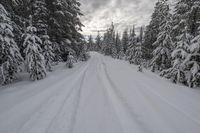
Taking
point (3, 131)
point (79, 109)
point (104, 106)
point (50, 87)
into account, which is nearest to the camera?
point (3, 131)

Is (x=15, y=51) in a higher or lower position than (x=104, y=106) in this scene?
higher

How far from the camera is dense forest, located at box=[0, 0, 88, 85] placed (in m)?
9.04

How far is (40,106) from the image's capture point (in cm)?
556

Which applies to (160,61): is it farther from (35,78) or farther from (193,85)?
(35,78)

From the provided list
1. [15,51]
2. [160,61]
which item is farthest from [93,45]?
[15,51]

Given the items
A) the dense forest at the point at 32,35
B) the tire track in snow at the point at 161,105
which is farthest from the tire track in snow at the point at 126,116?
the dense forest at the point at 32,35

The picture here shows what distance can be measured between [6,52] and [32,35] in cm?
190

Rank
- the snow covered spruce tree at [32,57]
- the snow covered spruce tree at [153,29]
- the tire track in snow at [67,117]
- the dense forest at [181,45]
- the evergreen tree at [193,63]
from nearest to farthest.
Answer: the tire track in snow at [67,117] → the evergreen tree at [193,63] → the dense forest at [181,45] → the snow covered spruce tree at [32,57] → the snow covered spruce tree at [153,29]

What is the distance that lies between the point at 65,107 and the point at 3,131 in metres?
1.97

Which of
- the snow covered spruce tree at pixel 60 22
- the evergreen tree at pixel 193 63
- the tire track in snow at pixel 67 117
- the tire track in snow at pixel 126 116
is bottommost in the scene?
the tire track in snow at pixel 126 116

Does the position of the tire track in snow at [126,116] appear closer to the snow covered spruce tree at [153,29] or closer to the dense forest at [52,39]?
the dense forest at [52,39]

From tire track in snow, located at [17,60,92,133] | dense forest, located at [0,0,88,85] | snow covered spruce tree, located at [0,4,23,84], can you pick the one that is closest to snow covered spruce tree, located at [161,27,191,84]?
tire track in snow, located at [17,60,92,133]

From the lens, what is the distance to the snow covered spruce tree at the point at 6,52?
28.2ft

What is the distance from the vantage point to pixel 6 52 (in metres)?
8.95
